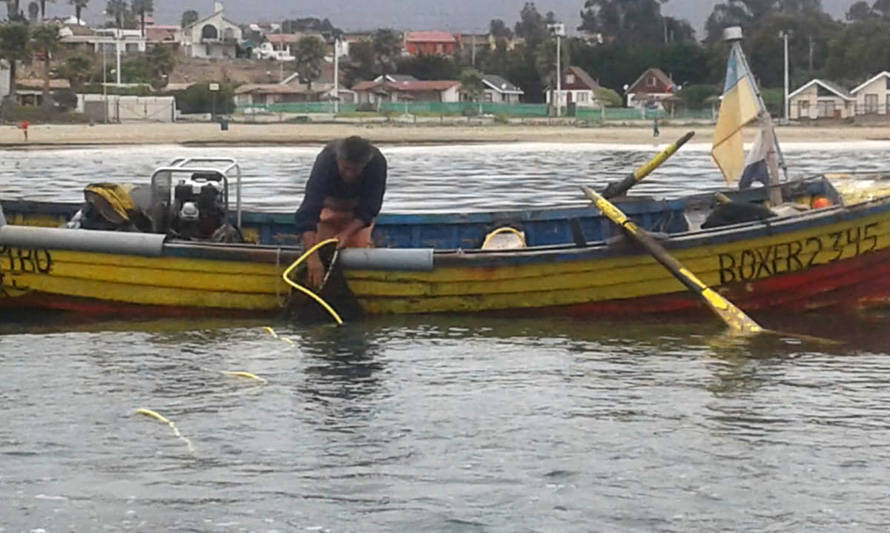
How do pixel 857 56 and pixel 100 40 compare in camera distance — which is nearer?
pixel 857 56

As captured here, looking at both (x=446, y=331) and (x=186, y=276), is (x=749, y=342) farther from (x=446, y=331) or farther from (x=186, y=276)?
(x=186, y=276)

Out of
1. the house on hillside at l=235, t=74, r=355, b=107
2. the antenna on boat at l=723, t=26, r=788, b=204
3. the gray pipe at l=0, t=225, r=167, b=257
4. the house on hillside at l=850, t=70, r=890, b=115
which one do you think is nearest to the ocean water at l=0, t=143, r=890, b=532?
the gray pipe at l=0, t=225, r=167, b=257

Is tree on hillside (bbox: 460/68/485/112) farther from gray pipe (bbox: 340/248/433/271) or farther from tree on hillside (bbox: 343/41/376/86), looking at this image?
gray pipe (bbox: 340/248/433/271)

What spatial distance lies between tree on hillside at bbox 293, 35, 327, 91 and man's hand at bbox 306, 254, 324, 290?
12387 cm

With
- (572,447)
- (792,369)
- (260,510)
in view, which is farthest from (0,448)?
(792,369)

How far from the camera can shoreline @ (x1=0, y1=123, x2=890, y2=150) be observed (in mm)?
68312

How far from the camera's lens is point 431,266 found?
15102mm

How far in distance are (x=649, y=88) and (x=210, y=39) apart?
66663 mm

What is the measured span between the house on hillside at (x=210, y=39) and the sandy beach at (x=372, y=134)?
86.2 metres

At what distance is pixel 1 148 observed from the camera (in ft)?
204

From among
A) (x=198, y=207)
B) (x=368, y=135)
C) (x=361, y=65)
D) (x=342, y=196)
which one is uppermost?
(x=361, y=65)

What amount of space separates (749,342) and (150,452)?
6.13m

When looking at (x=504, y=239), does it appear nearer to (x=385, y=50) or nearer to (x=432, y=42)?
(x=385, y=50)

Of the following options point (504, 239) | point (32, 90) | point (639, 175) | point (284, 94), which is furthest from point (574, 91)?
point (504, 239)
